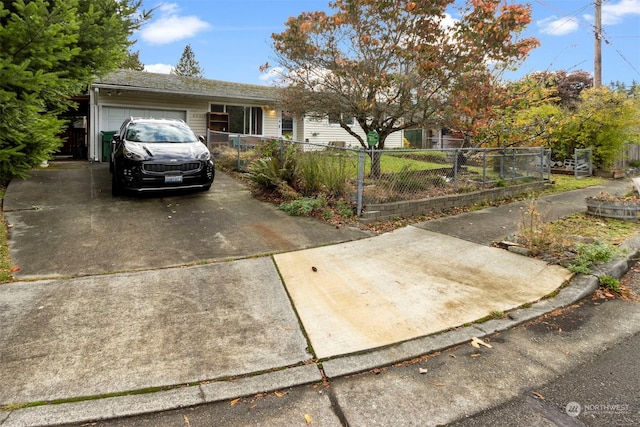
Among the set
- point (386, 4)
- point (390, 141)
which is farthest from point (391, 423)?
point (390, 141)

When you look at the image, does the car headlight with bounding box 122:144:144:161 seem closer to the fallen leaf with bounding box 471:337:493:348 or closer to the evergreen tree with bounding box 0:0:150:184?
the evergreen tree with bounding box 0:0:150:184

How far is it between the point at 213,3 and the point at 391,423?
12463 millimetres

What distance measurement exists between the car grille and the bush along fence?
1.34 m

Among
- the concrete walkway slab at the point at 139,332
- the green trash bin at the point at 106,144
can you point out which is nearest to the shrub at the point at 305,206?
the concrete walkway slab at the point at 139,332

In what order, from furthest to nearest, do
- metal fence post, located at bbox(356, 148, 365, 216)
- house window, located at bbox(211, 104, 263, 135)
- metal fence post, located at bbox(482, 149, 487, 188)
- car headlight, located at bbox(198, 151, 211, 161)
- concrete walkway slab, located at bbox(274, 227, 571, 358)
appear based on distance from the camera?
house window, located at bbox(211, 104, 263, 135) → metal fence post, located at bbox(482, 149, 487, 188) → car headlight, located at bbox(198, 151, 211, 161) → metal fence post, located at bbox(356, 148, 365, 216) → concrete walkway slab, located at bbox(274, 227, 571, 358)

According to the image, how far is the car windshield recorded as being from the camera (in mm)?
8477

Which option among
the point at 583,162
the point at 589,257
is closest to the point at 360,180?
the point at 589,257

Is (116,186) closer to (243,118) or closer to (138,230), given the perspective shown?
(138,230)

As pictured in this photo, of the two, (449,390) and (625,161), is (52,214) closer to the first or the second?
(449,390)

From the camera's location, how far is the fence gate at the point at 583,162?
14.7 meters

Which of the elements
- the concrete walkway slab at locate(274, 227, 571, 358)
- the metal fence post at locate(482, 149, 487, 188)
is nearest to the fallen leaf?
the concrete walkway slab at locate(274, 227, 571, 358)

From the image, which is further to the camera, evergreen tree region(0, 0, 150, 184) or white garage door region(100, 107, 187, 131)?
white garage door region(100, 107, 187, 131)

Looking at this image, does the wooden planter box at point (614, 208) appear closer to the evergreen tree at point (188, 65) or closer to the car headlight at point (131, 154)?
the car headlight at point (131, 154)

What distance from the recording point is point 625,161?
17453mm
